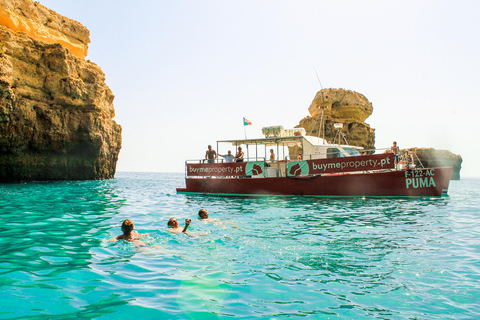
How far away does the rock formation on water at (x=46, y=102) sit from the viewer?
32281mm

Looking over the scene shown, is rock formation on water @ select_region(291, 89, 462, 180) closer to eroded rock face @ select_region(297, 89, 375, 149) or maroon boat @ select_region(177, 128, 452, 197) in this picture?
eroded rock face @ select_region(297, 89, 375, 149)

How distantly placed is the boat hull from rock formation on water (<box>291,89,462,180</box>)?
144ft

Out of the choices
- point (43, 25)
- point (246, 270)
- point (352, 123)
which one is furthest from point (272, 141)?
point (352, 123)

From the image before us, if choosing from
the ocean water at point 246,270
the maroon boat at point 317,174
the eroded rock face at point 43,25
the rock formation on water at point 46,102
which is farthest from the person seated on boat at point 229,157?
the eroded rock face at point 43,25

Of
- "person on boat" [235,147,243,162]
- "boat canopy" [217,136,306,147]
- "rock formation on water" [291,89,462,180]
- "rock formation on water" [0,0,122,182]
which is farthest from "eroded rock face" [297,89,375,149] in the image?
"person on boat" [235,147,243,162]

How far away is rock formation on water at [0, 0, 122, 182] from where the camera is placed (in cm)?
3228

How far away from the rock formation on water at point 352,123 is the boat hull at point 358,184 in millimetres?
43985

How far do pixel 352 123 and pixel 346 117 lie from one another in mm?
3056

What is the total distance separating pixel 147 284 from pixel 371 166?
15.3m

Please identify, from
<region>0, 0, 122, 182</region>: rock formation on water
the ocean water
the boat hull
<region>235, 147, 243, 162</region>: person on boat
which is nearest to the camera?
the ocean water

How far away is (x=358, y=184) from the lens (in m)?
18.1

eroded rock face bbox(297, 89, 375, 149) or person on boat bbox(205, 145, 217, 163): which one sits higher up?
eroded rock face bbox(297, 89, 375, 149)

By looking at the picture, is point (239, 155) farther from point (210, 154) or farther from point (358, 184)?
point (358, 184)

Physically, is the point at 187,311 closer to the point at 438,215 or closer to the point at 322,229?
the point at 322,229
